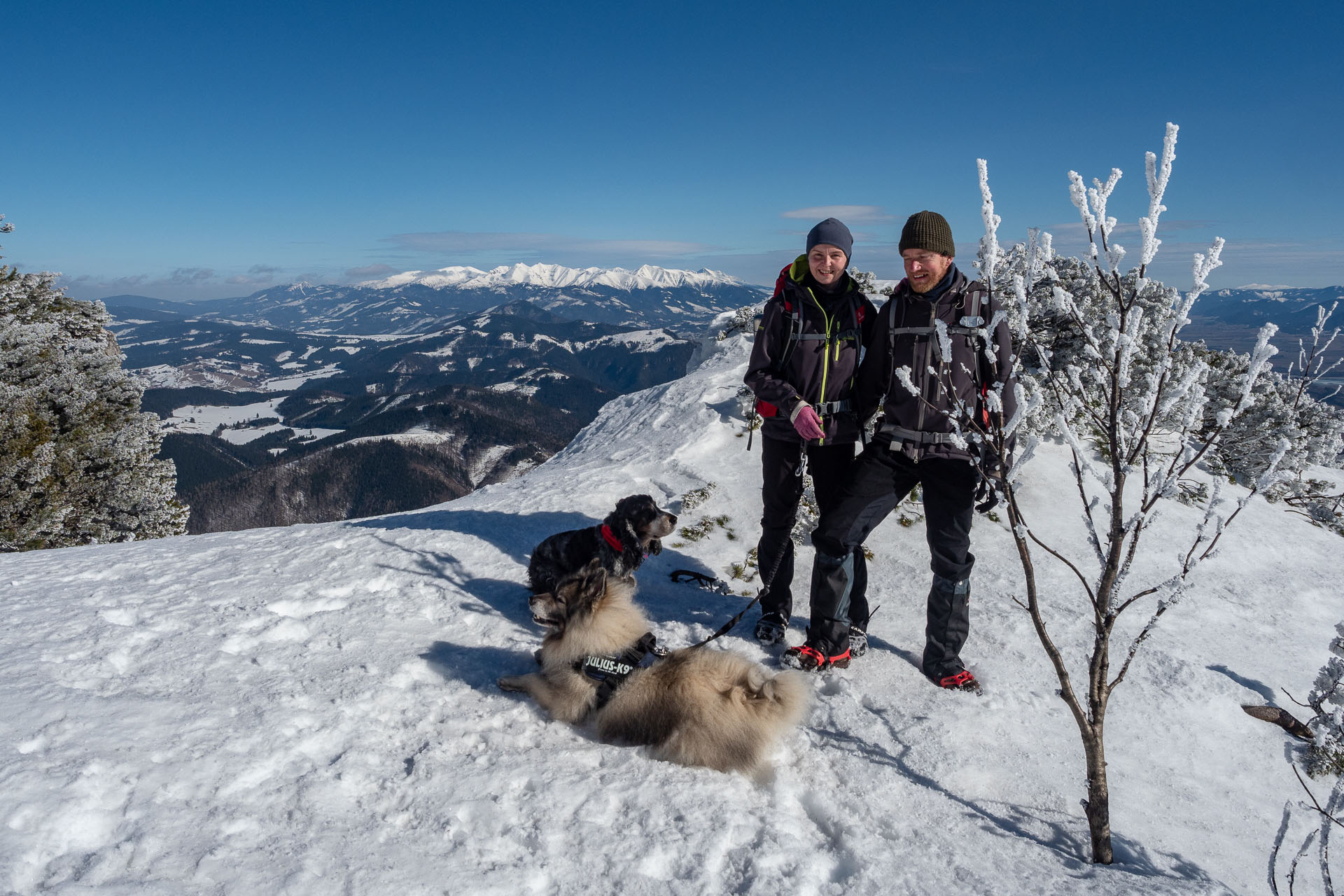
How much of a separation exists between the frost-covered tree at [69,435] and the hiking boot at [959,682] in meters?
17.4

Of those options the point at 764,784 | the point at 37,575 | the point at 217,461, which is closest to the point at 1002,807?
the point at 764,784

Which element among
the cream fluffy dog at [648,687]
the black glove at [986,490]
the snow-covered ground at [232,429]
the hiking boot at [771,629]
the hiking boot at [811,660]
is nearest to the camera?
the cream fluffy dog at [648,687]

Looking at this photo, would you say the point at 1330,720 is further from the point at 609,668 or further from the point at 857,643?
the point at 609,668

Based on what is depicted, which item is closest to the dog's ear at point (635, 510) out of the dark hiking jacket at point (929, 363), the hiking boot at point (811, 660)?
the hiking boot at point (811, 660)

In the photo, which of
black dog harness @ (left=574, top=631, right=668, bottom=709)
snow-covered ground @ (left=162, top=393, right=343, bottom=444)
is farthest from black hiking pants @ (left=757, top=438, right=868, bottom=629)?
snow-covered ground @ (left=162, top=393, right=343, bottom=444)

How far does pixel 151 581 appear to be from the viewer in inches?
229

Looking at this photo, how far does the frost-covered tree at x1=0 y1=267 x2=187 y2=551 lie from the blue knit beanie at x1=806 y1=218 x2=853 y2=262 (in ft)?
55.4

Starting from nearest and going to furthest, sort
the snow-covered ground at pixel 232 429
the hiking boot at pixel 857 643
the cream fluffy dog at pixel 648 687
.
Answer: the cream fluffy dog at pixel 648 687
the hiking boot at pixel 857 643
the snow-covered ground at pixel 232 429

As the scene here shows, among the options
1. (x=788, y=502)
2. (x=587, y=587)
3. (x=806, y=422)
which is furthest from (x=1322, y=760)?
(x=587, y=587)

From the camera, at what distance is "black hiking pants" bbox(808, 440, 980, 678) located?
4586mm

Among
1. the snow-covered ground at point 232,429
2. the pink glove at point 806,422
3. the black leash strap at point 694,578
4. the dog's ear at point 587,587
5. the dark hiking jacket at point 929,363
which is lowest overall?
the snow-covered ground at point 232,429

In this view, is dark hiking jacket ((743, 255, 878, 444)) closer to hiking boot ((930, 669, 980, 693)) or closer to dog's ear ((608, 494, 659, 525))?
dog's ear ((608, 494, 659, 525))

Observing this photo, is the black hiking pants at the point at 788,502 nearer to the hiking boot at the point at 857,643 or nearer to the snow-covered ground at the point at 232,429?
the hiking boot at the point at 857,643

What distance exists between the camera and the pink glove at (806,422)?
4.73 m
